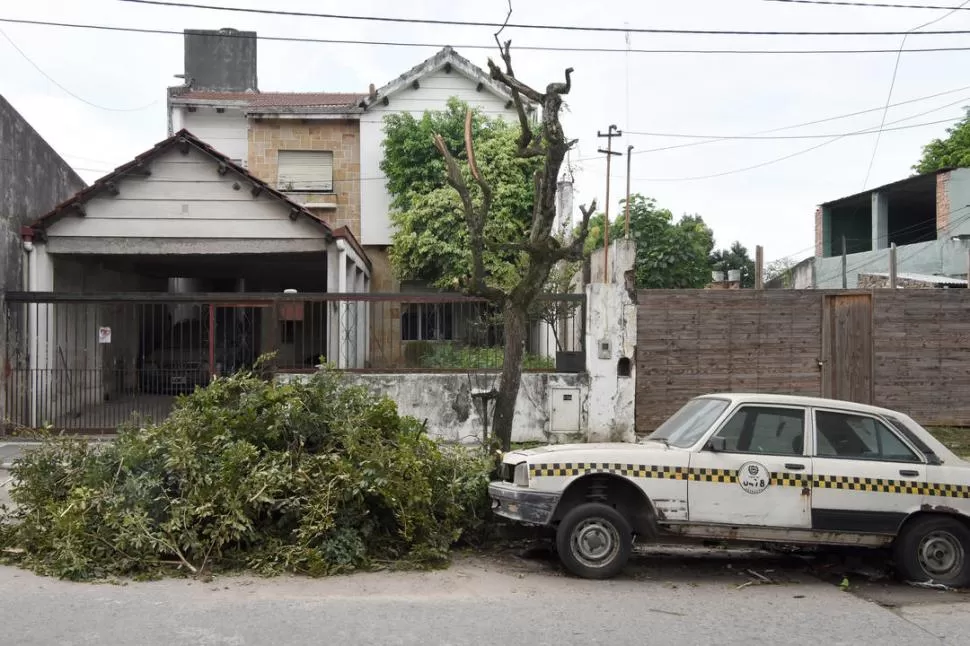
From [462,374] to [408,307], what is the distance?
1.52m

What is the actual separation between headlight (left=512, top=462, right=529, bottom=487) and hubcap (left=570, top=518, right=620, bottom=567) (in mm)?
554

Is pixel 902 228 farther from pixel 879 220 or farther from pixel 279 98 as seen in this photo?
pixel 279 98

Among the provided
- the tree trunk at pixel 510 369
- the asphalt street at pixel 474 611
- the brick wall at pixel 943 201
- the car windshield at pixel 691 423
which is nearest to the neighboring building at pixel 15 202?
the asphalt street at pixel 474 611

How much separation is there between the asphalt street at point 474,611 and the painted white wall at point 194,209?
927cm

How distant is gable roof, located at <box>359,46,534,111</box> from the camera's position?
22156 millimetres

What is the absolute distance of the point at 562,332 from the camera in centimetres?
1362

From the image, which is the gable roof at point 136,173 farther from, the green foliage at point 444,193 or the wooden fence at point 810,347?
the wooden fence at point 810,347

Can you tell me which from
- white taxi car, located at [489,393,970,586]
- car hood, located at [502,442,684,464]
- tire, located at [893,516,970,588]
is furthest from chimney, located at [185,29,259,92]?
tire, located at [893,516,970,588]

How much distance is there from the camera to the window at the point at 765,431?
22.3ft

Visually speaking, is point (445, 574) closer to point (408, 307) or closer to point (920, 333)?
point (408, 307)

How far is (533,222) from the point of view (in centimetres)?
830

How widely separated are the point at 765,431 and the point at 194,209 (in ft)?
38.2

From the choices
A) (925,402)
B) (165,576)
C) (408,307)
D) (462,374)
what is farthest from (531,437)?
(165,576)

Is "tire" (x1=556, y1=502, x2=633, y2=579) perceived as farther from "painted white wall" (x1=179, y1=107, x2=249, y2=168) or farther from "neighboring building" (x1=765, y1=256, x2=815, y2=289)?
"neighboring building" (x1=765, y1=256, x2=815, y2=289)
